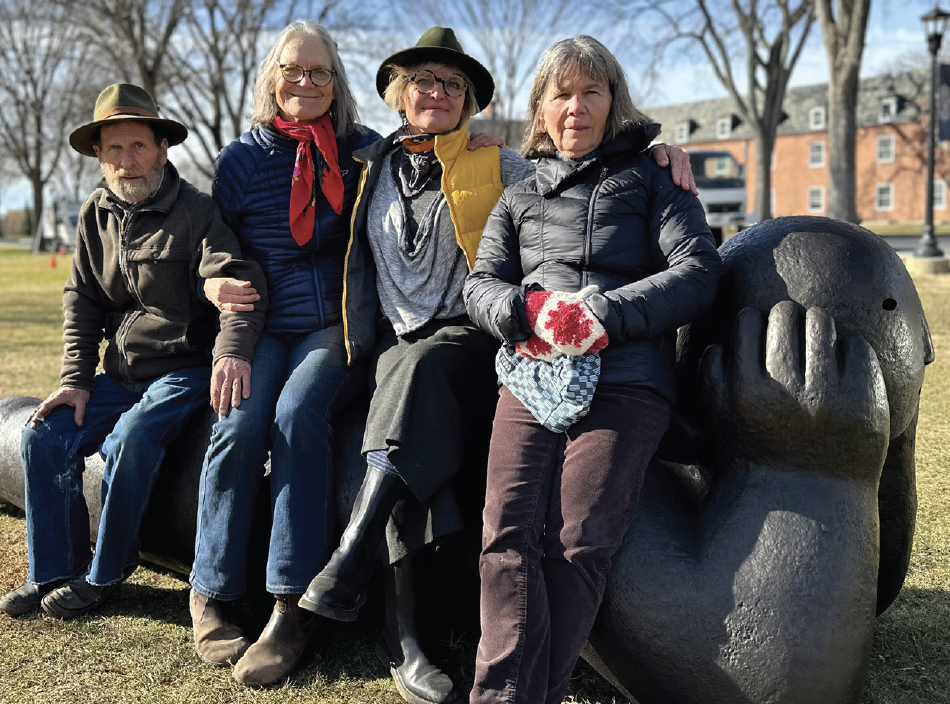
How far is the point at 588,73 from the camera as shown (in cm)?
293

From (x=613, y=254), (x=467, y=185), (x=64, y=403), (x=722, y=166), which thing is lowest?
(x=64, y=403)

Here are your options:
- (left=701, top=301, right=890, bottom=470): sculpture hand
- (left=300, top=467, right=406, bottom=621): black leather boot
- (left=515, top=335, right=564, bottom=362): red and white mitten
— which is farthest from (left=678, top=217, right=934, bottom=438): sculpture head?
(left=300, top=467, right=406, bottom=621): black leather boot

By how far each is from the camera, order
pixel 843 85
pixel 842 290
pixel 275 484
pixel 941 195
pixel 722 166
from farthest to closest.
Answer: pixel 941 195, pixel 722 166, pixel 843 85, pixel 275 484, pixel 842 290

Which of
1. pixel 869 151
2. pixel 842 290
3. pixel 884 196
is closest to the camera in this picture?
pixel 842 290

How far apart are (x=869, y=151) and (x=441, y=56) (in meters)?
51.4

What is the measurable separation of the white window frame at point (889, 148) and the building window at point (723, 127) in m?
9.27

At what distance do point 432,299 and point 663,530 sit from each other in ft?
3.83

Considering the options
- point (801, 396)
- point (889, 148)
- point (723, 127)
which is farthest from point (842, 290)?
point (723, 127)

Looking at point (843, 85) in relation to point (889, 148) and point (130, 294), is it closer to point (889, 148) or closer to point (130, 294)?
point (130, 294)

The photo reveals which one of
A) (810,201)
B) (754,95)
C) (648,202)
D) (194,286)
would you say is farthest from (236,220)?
(810,201)

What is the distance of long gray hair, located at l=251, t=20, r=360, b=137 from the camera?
374cm

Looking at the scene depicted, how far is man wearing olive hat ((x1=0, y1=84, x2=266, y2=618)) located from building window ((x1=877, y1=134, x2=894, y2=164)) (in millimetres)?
51000

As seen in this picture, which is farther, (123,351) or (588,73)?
(123,351)

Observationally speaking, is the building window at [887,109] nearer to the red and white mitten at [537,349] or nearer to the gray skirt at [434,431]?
the gray skirt at [434,431]
